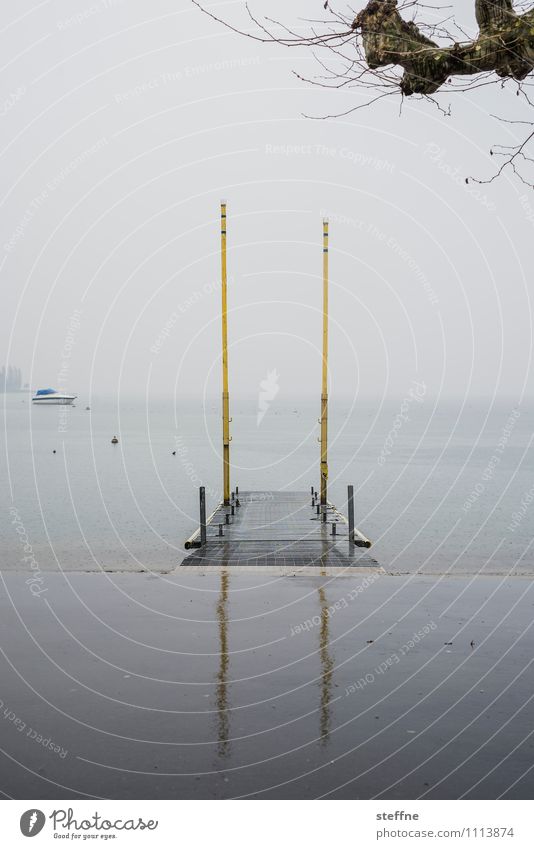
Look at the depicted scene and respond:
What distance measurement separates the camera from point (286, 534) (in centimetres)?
1888

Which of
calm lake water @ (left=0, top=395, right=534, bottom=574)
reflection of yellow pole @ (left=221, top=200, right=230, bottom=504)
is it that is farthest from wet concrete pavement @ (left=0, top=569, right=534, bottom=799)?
reflection of yellow pole @ (left=221, top=200, right=230, bottom=504)

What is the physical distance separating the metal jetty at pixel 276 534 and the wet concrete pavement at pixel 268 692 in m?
2.47

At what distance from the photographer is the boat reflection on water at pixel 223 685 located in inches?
254

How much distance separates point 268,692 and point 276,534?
11.2 metres

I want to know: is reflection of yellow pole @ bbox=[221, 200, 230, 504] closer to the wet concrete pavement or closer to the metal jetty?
the metal jetty

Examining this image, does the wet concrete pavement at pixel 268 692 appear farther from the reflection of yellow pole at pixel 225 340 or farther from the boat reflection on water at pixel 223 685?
the reflection of yellow pole at pixel 225 340

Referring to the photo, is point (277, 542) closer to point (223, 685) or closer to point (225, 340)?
point (225, 340)

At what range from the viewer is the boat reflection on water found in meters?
6.44

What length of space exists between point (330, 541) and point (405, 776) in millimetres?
11903

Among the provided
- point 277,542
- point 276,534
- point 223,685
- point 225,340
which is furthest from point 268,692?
point 225,340

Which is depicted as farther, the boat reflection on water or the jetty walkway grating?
the jetty walkway grating

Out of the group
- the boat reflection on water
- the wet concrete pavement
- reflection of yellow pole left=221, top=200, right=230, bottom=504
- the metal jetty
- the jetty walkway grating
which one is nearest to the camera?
the wet concrete pavement

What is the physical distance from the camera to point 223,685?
7.85 metres

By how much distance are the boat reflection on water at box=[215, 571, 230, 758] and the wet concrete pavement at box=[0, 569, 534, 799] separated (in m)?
0.02
